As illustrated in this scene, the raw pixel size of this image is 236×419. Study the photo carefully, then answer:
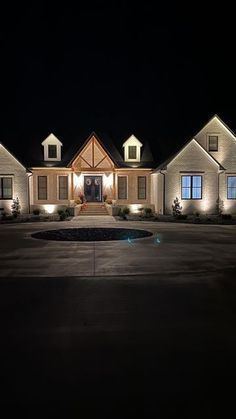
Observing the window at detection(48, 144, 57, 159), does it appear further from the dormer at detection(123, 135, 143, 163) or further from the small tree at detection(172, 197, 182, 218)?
the small tree at detection(172, 197, 182, 218)

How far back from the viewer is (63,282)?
7.89 m

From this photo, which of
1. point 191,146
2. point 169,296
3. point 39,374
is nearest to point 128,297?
point 169,296

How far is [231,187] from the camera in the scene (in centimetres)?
2734

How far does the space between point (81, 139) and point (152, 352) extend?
28244mm

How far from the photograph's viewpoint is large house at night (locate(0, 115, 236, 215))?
2606 centimetres

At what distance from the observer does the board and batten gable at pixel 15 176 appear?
88.0 ft

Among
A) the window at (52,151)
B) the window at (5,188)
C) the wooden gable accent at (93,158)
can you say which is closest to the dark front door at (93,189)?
the wooden gable accent at (93,158)

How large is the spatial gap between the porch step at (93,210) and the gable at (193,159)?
637 cm

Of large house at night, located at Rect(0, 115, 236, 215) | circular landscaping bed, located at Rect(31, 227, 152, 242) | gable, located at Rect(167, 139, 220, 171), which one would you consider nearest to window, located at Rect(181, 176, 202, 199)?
large house at night, located at Rect(0, 115, 236, 215)

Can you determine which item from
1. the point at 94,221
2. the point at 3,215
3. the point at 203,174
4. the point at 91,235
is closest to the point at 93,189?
the point at 94,221

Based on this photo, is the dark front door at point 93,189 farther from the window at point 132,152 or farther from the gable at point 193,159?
the gable at point 193,159

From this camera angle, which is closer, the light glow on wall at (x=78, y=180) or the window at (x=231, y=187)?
the window at (x=231, y=187)

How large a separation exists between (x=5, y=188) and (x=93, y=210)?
702 cm

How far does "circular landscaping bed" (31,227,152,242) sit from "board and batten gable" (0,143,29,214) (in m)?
10.3
